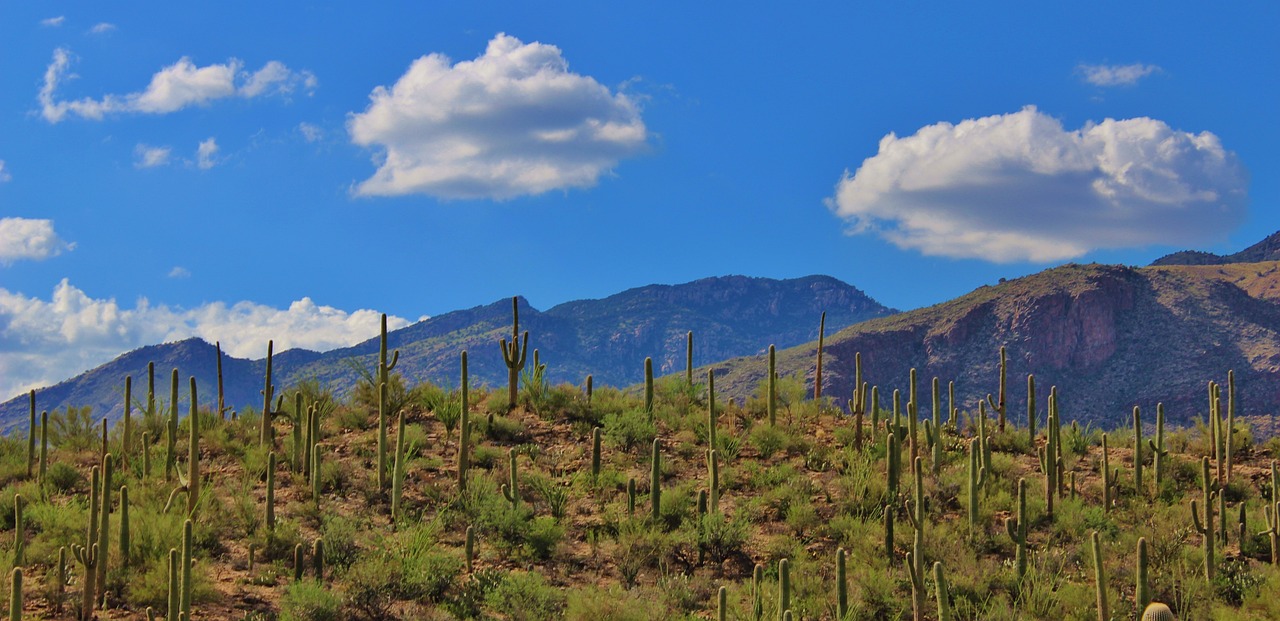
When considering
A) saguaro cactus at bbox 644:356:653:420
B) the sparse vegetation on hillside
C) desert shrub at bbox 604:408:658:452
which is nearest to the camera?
the sparse vegetation on hillside

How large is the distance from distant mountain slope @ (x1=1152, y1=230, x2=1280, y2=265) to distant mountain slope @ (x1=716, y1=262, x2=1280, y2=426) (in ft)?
60.4

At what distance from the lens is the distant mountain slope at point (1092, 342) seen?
9556 centimetres

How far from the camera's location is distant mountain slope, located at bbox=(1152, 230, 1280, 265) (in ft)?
484

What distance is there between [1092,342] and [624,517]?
106368mm

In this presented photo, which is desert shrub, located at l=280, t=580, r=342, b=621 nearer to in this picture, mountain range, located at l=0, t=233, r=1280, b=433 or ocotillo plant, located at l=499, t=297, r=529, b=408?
ocotillo plant, located at l=499, t=297, r=529, b=408

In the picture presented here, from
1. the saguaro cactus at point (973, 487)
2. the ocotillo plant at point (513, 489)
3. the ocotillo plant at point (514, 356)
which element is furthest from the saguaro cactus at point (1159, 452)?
the ocotillo plant at point (514, 356)

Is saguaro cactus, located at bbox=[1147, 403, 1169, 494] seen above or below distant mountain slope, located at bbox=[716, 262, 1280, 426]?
below

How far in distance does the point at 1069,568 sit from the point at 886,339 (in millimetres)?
107706

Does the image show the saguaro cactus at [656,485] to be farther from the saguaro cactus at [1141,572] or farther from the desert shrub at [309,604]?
the saguaro cactus at [1141,572]

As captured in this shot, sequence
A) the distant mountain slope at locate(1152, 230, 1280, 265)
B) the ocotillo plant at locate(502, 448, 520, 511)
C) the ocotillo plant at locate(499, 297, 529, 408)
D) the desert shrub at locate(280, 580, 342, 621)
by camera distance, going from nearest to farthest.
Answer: the desert shrub at locate(280, 580, 342, 621) < the ocotillo plant at locate(502, 448, 520, 511) < the ocotillo plant at locate(499, 297, 529, 408) < the distant mountain slope at locate(1152, 230, 1280, 265)

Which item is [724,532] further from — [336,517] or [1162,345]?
[1162,345]

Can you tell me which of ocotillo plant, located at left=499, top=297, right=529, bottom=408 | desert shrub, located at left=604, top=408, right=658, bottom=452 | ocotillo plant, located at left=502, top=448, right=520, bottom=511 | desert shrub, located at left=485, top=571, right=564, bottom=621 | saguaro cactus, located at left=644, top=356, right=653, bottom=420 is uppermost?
ocotillo plant, located at left=499, top=297, right=529, bottom=408

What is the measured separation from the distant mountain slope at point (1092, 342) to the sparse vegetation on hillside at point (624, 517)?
76246 millimetres

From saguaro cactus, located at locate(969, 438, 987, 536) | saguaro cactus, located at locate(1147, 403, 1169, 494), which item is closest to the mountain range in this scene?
saguaro cactus, located at locate(1147, 403, 1169, 494)
